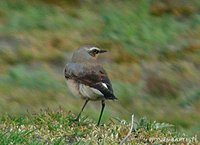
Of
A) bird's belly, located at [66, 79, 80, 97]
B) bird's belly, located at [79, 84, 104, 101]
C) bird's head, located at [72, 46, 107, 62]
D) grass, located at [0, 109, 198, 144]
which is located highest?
bird's head, located at [72, 46, 107, 62]

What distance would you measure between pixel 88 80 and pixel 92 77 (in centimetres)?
7

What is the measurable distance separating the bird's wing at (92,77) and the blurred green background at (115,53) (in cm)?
585

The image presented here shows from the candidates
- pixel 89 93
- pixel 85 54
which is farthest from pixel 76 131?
pixel 85 54

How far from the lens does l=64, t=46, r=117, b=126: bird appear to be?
35.5ft

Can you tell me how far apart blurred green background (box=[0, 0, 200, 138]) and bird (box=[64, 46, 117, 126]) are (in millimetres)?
5756

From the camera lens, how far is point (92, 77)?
10.9 meters

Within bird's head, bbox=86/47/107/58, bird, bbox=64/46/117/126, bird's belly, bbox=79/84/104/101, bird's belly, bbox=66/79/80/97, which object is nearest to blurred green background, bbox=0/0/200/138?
bird's head, bbox=86/47/107/58

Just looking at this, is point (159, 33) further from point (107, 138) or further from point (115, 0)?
point (107, 138)

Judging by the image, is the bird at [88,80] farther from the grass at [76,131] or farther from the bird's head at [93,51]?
the grass at [76,131]

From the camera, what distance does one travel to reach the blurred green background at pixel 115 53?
63.1ft

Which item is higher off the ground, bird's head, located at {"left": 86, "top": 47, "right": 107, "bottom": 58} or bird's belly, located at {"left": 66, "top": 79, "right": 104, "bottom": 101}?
bird's head, located at {"left": 86, "top": 47, "right": 107, "bottom": 58}

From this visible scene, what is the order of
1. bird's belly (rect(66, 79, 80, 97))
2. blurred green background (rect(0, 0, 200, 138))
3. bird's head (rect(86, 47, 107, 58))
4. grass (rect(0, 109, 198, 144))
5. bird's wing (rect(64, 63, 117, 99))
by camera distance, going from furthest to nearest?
blurred green background (rect(0, 0, 200, 138)), bird's head (rect(86, 47, 107, 58)), bird's belly (rect(66, 79, 80, 97)), bird's wing (rect(64, 63, 117, 99)), grass (rect(0, 109, 198, 144))

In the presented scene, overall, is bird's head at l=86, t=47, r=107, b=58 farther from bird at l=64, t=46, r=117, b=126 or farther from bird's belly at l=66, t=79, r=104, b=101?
bird's belly at l=66, t=79, r=104, b=101

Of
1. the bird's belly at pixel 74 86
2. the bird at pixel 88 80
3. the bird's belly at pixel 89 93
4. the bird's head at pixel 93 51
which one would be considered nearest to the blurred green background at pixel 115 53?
the bird's head at pixel 93 51
